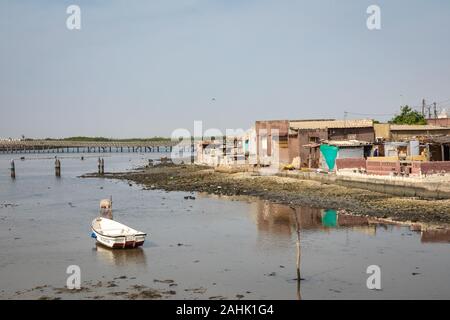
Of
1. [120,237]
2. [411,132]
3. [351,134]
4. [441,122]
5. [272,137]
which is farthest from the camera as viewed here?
[441,122]

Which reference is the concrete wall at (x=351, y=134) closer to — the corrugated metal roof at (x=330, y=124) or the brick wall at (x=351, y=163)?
the corrugated metal roof at (x=330, y=124)

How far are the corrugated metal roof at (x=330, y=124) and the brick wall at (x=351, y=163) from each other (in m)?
9.53

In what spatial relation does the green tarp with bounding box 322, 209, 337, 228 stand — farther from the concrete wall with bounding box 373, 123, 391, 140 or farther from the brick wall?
the concrete wall with bounding box 373, 123, 391, 140

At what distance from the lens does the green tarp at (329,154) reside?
135 ft

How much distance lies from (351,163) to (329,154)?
4.04m

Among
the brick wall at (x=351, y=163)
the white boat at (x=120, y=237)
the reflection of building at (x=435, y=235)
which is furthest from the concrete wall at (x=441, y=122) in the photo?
the white boat at (x=120, y=237)

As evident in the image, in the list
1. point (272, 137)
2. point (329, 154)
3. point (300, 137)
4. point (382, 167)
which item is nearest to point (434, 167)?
point (382, 167)

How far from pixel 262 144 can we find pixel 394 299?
1601 inches

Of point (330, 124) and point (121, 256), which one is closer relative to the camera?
point (121, 256)

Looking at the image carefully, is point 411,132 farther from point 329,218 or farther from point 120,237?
point 120,237

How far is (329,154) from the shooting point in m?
41.7

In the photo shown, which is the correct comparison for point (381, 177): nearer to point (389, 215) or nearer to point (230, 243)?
point (389, 215)


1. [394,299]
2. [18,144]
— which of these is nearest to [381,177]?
[394,299]

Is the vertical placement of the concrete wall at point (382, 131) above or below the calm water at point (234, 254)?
above
